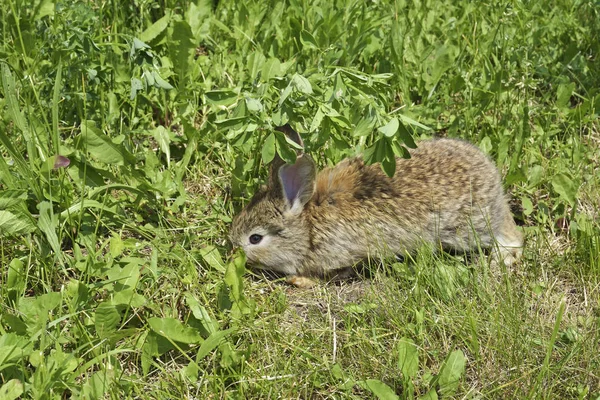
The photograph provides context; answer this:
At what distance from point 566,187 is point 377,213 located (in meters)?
1.13

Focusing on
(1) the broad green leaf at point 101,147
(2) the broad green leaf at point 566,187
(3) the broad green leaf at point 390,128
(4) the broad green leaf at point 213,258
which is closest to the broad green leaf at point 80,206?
(1) the broad green leaf at point 101,147

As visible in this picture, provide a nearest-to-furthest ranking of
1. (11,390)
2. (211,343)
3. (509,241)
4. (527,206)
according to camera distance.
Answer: (11,390)
(211,343)
(509,241)
(527,206)

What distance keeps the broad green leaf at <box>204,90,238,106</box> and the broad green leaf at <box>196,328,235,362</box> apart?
1.18m

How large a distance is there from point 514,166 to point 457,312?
4.47ft

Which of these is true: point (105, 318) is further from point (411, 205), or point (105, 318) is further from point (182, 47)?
point (182, 47)

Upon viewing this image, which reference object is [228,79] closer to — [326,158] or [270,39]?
[270,39]

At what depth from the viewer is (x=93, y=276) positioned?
416 centimetres

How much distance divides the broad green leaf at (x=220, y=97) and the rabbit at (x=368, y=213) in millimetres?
352

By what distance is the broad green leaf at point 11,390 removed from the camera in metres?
3.41

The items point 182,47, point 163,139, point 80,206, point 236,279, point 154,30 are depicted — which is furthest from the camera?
point 154,30

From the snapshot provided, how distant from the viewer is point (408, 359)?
3.65m

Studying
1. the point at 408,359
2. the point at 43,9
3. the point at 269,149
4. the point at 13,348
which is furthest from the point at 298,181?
the point at 43,9

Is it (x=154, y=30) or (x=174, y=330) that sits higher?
(x=154, y=30)

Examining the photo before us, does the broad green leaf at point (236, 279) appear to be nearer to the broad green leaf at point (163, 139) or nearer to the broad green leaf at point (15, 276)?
the broad green leaf at point (15, 276)
